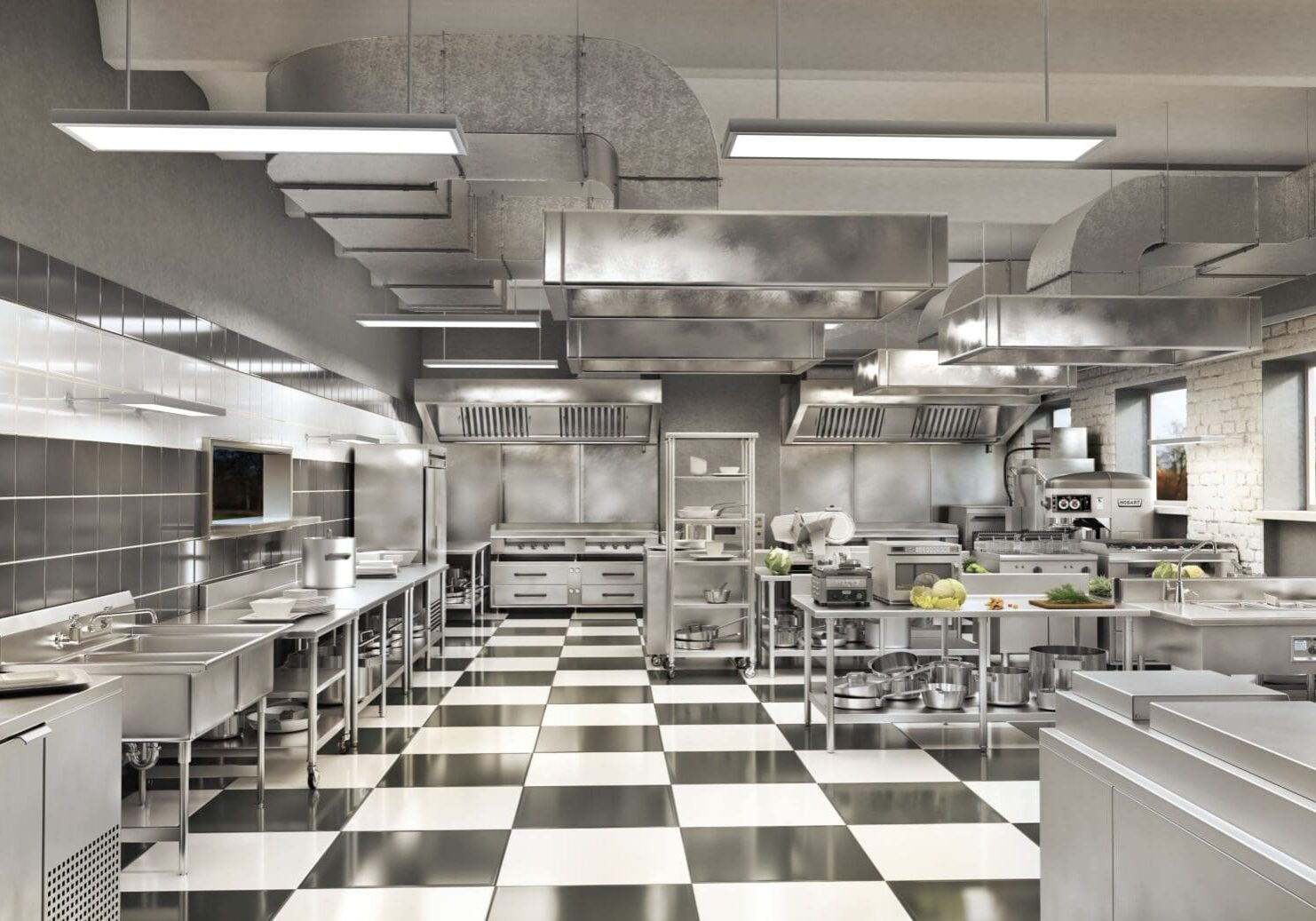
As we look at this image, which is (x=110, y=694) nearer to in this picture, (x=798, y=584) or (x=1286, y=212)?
(x=798, y=584)

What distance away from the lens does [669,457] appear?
741cm

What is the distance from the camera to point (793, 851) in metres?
3.76

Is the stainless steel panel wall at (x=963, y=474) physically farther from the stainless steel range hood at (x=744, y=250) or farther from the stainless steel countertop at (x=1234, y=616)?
the stainless steel range hood at (x=744, y=250)

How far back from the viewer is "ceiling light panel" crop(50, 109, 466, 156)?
9.34 feet

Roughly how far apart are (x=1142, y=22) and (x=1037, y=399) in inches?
250

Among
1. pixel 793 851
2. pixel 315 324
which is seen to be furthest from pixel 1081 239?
pixel 315 324

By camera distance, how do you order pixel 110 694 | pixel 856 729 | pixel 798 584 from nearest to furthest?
pixel 110 694, pixel 856 729, pixel 798 584

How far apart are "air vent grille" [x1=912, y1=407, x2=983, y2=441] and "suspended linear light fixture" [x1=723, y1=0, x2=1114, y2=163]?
27.8ft

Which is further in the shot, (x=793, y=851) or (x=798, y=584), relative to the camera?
(x=798, y=584)

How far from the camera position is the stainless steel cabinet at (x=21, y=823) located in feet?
7.63

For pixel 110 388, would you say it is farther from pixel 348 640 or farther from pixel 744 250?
pixel 744 250

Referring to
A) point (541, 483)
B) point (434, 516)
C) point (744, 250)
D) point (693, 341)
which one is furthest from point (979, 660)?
point (541, 483)

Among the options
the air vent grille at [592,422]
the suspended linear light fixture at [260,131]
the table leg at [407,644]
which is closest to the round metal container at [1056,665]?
the table leg at [407,644]

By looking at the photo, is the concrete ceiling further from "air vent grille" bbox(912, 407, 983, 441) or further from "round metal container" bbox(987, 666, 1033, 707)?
"air vent grille" bbox(912, 407, 983, 441)
